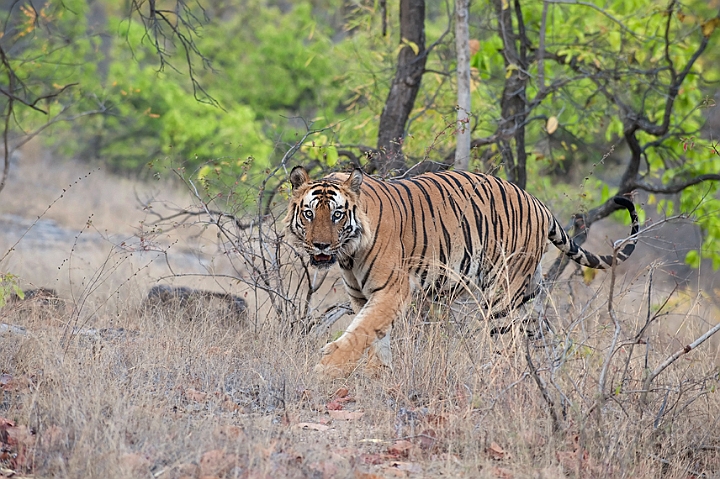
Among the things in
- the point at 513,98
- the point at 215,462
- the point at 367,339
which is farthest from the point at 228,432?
the point at 513,98

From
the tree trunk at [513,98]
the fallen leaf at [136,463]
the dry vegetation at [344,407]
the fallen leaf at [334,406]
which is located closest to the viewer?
the fallen leaf at [136,463]

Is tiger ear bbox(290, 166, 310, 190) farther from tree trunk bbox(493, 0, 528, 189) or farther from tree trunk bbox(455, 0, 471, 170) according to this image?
tree trunk bbox(493, 0, 528, 189)

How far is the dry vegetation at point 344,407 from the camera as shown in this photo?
147 inches

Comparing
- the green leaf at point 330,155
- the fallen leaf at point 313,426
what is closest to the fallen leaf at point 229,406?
the fallen leaf at point 313,426

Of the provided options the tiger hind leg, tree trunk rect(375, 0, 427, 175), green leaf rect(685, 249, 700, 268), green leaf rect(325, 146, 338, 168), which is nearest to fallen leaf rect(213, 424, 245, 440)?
the tiger hind leg

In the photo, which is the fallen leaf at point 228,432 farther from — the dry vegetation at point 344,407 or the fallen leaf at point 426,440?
the fallen leaf at point 426,440

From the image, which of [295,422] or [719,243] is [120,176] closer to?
[719,243]

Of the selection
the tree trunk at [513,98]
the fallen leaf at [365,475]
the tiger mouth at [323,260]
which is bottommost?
the fallen leaf at [365,475]

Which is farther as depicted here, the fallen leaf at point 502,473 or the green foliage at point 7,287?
the green foliage at point 7,287

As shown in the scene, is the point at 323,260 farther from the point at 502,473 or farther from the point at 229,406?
the point at 502,473

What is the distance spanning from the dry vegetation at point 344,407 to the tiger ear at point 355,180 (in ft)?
3.36

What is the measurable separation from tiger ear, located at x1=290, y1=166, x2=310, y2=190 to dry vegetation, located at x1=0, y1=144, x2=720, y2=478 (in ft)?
3.53

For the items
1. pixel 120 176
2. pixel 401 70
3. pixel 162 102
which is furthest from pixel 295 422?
pixel 120 176

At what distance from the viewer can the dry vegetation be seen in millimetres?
3730
